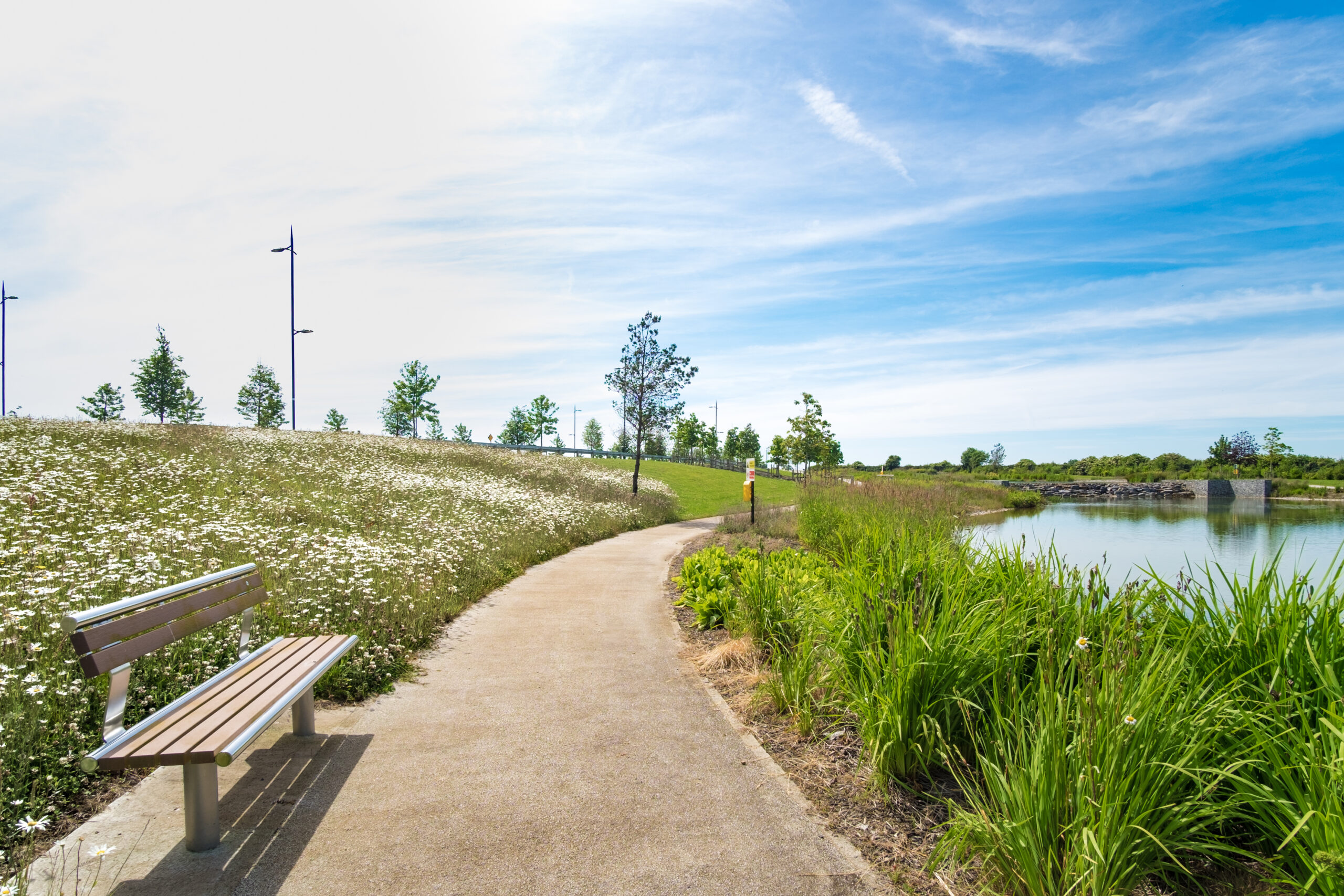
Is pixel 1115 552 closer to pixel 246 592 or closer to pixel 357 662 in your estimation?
pixel 357 662

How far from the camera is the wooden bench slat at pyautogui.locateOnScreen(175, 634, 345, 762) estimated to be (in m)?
2.74

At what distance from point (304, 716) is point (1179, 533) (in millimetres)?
21348

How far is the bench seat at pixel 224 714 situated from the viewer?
8.97ft

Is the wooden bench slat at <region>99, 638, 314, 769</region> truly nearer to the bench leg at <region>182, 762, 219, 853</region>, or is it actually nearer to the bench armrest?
the bench armrest

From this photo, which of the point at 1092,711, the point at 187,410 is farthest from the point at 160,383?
the point at 1092,711

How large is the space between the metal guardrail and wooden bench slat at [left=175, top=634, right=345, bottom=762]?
39165mm

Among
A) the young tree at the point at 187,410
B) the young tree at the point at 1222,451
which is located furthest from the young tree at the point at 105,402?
the young tree at the point at 1222,451

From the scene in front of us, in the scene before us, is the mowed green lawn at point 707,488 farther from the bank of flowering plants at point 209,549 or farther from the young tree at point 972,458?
the young tree at point 972,458

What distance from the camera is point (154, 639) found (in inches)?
134

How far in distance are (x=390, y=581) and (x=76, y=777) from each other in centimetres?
385

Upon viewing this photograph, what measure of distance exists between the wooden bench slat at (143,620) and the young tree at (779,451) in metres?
45.7

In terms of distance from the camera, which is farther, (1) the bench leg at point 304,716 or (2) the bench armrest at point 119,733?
(1) the bench leg at point 304,716

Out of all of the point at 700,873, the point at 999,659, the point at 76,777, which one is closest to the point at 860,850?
the point at 700,873

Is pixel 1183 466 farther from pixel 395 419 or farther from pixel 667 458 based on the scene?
pixel 395 419
